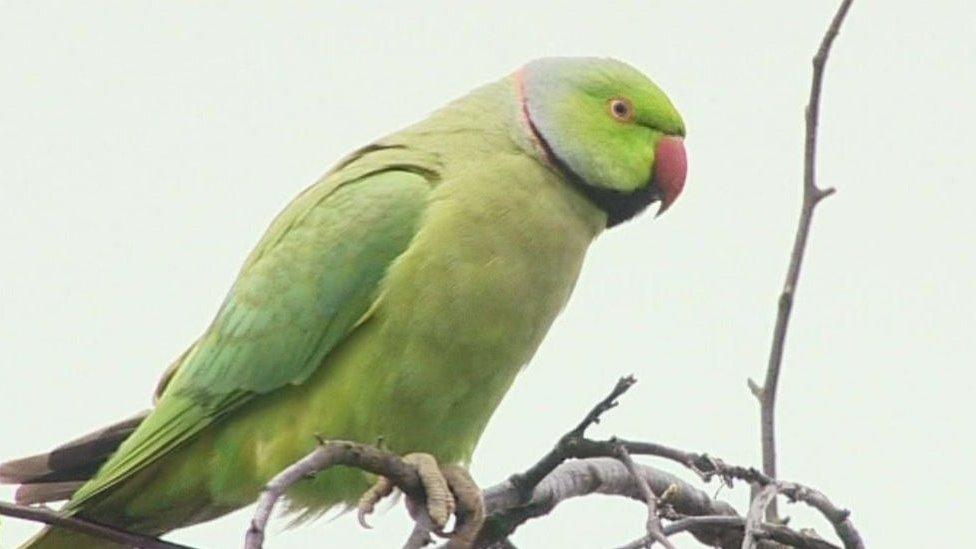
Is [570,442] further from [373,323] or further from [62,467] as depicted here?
[62,467]

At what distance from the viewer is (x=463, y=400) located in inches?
157

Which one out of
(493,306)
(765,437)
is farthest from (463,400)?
(765,437)

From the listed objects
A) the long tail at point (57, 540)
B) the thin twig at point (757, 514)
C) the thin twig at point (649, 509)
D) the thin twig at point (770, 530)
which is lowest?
the long tail at point (57, 540)

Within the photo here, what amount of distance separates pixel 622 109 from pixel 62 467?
2.11 meters

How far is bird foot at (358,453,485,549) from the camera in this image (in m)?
3.21

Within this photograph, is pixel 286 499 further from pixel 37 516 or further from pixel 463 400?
pixel 37 516

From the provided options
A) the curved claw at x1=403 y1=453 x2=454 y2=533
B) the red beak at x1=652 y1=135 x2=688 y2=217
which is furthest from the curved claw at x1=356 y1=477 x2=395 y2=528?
the red beak at x1=652 y1=135 x2=688 y2=217

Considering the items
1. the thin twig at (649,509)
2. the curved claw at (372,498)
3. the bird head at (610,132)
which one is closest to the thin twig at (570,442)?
the thin twig at (649,509)

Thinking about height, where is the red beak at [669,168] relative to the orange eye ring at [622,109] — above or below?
below

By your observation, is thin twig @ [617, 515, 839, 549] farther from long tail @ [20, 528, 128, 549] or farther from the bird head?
long tail @ [20, 528, 128, 549]

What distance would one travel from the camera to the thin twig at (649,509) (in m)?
2.31

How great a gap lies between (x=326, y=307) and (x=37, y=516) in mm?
1929

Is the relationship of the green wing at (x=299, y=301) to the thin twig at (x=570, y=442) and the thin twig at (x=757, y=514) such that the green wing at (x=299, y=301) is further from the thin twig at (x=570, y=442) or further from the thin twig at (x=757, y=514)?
the thin twig at (x=757, y=514)

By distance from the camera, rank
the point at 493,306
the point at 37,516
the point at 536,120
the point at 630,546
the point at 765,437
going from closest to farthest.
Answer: the point at 37,516, the point at 630,546, the point at 765,437, the point at 493,306, the point at 536,120
